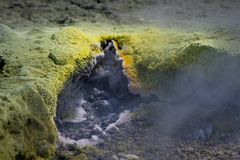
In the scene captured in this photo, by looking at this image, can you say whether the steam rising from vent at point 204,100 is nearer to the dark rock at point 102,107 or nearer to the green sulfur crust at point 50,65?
the green sulfur crust at point 50,65

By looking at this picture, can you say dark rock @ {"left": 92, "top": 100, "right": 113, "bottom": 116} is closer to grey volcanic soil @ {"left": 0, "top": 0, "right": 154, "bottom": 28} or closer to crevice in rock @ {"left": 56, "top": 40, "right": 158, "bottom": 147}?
crevice in rock @ {"left": 56, "top": 40, "right": 158, "bottom": 147}

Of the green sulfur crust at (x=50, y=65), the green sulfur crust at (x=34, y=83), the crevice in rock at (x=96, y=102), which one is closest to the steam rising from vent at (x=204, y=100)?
the green sulfur crust at (x=50, y=65)

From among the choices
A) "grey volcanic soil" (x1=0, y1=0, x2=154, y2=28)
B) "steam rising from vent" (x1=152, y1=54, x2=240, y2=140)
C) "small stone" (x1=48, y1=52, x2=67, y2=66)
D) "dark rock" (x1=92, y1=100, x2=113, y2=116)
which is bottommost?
"dark rock" (x1=92, y1=100, x2=113, y2=116)

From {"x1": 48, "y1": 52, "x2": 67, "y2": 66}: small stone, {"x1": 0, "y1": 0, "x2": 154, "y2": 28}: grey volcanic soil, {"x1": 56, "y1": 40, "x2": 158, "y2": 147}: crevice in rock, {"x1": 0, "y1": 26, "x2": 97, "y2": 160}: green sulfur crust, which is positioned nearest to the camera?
{"x1": 0, "y1": 26, "x2": 97, "y2": 160}: green sulfur crust

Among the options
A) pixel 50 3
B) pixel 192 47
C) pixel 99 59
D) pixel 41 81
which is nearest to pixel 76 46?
pixel 99 59

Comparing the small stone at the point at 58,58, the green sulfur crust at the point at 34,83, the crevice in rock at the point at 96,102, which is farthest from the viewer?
the small stone at the point at 58,58

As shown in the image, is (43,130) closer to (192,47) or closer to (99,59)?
(99,59)

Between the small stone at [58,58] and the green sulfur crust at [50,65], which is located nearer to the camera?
the green sulfur crust at [50,65]

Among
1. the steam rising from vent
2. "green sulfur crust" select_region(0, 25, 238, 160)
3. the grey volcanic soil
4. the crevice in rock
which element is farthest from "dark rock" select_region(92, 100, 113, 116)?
the grey volcanic soil

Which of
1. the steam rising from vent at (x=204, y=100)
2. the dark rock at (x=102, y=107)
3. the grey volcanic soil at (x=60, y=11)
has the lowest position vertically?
the dark rock at (x=102, y=107)

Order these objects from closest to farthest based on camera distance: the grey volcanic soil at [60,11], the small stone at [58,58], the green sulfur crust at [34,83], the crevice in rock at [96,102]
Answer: the green sulfur crust at [34,83]
the crevice in rock at [96,102]
the small stone at [58,58]
the grey volcanic soil at [60,11]

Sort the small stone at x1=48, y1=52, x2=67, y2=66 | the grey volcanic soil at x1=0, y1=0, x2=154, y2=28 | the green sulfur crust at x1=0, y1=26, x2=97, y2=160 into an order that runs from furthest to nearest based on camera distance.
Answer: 1. the grey volcanic soil at x1=0, y1=0, x2=154, y2=28
2. the small stone at x1=48, y1=52, x2=67, y2=66
3. the green sulfur crust at x1=0, y1=26, x2=97, y2=160
